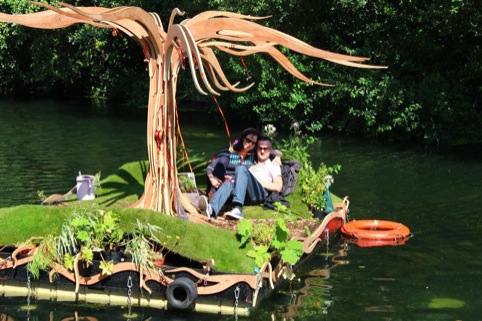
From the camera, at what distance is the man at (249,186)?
426 inches

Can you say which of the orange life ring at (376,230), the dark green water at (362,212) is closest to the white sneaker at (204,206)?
the dark green water at (362,212)

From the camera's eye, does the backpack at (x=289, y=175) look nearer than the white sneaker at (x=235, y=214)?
No

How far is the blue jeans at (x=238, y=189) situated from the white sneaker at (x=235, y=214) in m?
0.12

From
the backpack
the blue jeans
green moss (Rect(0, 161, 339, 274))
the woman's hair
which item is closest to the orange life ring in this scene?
the backpack

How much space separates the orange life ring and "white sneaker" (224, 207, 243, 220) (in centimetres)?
211

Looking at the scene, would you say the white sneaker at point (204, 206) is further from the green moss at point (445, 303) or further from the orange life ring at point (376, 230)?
the green moss at point (445, 303)

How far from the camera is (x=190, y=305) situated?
28.0 feet

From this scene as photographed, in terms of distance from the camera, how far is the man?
35.5 feet

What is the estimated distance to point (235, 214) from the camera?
10.8 meters

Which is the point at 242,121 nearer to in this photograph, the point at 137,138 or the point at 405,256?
the point at 137,138

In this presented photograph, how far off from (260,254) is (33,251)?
8.01 ft

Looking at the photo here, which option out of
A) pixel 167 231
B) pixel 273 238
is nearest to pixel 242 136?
pixel 273 238

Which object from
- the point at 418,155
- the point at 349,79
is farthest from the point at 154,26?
the point at 349,79

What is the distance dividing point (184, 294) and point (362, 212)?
5.93 meters
